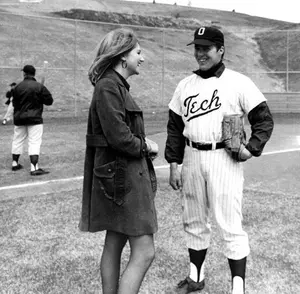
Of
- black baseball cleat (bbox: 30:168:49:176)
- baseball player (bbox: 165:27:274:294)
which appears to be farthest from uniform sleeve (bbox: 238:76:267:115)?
black baseball cleat (bbox: 30:168:49:176)

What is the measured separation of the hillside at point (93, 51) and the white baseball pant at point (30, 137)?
15.9 ft

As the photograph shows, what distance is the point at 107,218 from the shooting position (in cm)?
257

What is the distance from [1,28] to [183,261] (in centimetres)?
2680

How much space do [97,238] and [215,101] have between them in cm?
206

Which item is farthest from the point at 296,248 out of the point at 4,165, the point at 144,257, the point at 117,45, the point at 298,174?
the point at 4,165

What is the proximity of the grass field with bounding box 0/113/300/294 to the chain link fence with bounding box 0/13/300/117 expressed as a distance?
9.74 meters

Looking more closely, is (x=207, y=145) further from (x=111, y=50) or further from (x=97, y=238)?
(x=97, y=238)

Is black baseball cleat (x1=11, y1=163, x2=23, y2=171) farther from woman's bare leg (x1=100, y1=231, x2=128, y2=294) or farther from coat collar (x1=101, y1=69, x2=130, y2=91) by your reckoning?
coat collar (x1=101, y1=69, x2=130, y2=91)

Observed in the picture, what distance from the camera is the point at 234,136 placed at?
2.96 metres

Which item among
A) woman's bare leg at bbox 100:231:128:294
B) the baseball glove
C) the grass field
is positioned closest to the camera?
woman's bare leg at bbox 100:231:128:294

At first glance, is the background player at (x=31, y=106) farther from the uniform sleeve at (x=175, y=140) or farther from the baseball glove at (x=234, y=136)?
the baseball glove at (x=234, y=136)

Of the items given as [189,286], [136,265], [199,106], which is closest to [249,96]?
[199,106]

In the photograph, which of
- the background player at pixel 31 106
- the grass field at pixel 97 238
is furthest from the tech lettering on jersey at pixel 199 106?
the background player at pixel 31 106

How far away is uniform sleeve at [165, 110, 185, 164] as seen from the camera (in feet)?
10.9
